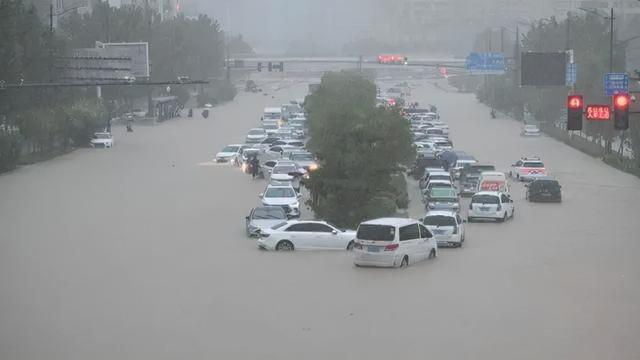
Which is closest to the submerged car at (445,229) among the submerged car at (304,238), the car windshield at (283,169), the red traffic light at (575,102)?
the submerged car at (304,238)

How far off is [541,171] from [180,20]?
99695mm

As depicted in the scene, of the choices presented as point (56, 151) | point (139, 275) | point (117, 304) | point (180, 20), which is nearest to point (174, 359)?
point (117, 304)

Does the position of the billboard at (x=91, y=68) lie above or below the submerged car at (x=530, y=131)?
above

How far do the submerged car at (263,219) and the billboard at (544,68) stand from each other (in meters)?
44.7

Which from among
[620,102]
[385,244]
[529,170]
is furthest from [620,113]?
[529,170]

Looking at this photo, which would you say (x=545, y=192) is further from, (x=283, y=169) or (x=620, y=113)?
(x=620, y=113)

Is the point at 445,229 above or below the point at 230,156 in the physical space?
above

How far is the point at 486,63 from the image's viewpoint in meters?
109

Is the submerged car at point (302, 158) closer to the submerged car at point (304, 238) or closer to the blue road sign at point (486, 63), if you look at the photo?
the submerged car at point (304, 238)

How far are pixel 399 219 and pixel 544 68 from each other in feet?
166

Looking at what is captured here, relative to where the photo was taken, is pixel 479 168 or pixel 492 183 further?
pixel 479 168

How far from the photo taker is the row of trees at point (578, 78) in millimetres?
80875

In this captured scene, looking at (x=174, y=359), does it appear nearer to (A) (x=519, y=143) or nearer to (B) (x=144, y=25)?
(A) (x=519, y=143)

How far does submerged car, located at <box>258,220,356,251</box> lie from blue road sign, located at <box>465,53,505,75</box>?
244 ft
